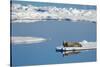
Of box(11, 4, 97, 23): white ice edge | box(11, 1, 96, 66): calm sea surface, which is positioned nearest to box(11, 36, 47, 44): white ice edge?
box(11, 1, 96, 66): calm sea surface

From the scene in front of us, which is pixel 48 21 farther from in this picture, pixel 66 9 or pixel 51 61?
pixel 51 61

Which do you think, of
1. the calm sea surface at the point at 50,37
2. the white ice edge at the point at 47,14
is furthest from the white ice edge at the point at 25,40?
the white ice edge at the point at 47,14

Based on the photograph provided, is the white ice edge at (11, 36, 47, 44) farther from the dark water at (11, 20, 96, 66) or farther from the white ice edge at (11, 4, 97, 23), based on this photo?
the white ice edge at (11, 4, 97, 23)

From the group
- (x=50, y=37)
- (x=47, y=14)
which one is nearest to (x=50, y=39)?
(x=50, y=37)

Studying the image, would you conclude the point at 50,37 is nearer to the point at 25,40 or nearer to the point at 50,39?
the point at 50,39
